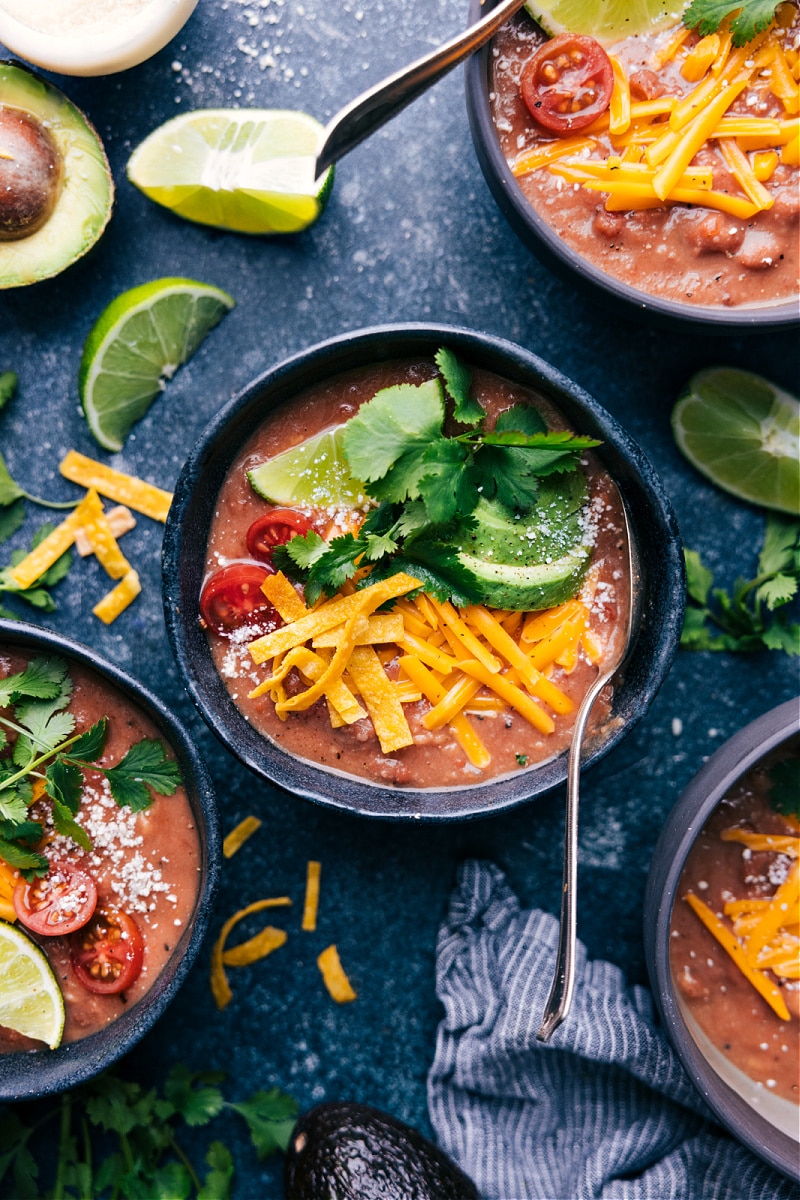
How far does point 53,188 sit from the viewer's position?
2.14m

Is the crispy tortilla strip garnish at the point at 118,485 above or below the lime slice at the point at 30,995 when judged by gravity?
above

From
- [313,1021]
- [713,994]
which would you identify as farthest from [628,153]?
[313,1021]

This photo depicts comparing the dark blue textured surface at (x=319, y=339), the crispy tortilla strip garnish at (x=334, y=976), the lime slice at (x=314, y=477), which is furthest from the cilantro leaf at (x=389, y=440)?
the crispy tortilla strip garnish at (x=334, y=976)

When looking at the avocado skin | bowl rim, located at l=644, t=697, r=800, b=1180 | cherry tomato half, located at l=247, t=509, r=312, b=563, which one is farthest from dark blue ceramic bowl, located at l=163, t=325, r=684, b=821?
the avocado skin

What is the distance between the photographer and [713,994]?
6.99 feet

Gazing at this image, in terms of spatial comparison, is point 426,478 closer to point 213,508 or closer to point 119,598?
point 213,508

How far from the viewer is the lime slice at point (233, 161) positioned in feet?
7.14

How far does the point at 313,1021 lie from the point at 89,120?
2.23 metres

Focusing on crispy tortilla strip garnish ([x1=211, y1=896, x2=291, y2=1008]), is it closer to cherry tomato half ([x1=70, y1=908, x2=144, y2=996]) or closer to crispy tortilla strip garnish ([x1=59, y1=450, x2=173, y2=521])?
cherry tomato half ([x1=70, y1=908, x2=144, y2=996])

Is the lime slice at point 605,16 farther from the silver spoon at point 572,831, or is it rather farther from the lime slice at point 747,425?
the silver spoon at point 572,831

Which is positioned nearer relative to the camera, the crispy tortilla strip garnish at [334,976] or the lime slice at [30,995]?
the lime slice at [30,995]

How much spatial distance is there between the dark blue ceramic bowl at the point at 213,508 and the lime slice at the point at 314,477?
11cm

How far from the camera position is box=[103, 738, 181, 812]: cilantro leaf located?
6.40 feet

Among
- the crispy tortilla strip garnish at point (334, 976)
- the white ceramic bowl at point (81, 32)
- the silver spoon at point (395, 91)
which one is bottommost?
the crispy tortilla strip garnish at point (334, 976)
